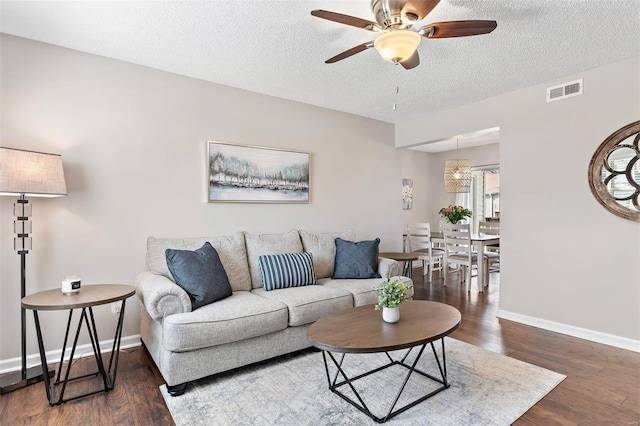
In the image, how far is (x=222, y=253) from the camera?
317cm

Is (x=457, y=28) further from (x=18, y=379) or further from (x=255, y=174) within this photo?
(x=18, y=379)

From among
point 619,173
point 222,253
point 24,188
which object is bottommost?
point 222,253

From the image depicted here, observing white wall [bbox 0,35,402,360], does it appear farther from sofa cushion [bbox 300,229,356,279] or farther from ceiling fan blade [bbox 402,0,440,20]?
ceiling fan blade [bbox 402,0,440,20]

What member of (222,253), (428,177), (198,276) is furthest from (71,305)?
(428,177)

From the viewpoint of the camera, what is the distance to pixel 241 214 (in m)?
3.71

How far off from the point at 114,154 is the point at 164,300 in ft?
5.03

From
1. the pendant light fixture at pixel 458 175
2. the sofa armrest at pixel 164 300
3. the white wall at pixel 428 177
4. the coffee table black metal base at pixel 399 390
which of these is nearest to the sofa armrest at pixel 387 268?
the coffee table black metal base at pixel 399 390

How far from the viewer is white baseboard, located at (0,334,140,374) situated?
2576 millimetres

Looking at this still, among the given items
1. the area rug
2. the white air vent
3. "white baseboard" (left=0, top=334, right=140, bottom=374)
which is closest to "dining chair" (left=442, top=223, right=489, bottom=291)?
the white air vent

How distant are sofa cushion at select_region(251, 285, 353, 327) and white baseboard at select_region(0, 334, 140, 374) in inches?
46.1

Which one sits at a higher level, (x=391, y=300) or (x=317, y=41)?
(x=317, y=41)

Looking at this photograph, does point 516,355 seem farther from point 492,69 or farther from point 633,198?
point 492,69

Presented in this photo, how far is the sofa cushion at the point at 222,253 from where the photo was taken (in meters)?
2.93

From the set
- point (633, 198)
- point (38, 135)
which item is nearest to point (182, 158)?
point (38, 135)
